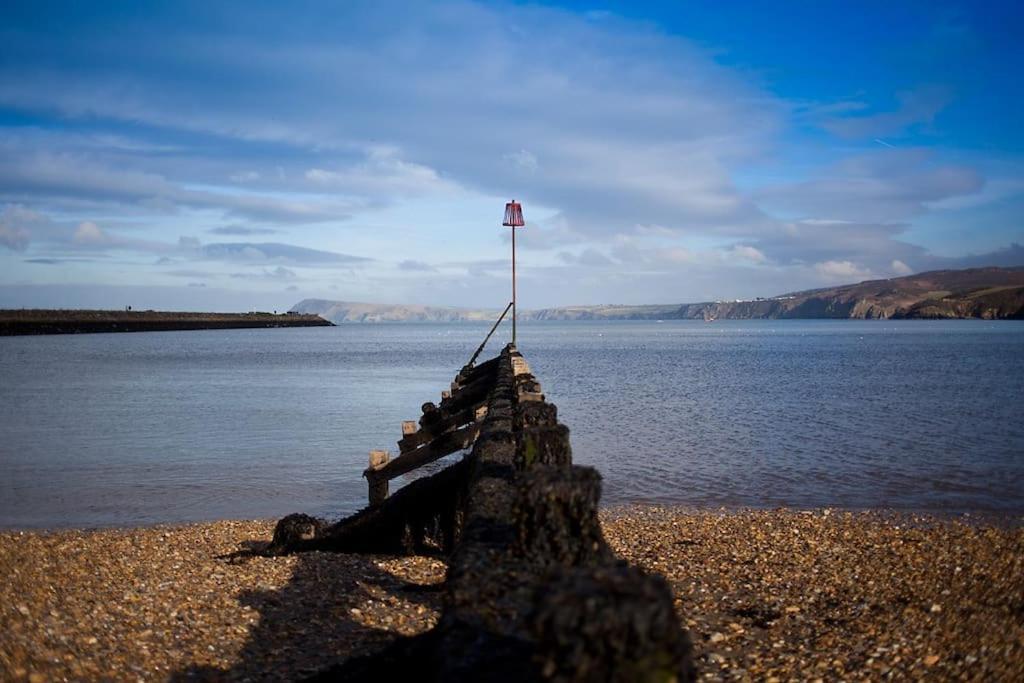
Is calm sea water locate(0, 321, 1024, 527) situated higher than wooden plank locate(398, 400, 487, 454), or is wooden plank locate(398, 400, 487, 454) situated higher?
wooden plank locate(398, 400, 487, 454)

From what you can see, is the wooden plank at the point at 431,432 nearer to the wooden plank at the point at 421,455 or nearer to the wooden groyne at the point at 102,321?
the wooden plank at the point at 421,455

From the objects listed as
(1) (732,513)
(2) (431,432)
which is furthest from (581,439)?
(1) (732,513)

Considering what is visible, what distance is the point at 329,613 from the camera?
7.75 meters

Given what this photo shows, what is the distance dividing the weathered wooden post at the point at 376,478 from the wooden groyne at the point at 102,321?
126 meters

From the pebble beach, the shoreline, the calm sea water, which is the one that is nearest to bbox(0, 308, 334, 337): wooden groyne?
the calm sea water

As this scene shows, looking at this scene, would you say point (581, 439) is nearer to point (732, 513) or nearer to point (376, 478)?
point (732, 513)

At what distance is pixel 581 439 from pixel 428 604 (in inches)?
639

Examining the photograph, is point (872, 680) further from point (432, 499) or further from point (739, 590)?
point (432, 499)

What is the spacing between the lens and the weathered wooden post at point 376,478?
14.7 m

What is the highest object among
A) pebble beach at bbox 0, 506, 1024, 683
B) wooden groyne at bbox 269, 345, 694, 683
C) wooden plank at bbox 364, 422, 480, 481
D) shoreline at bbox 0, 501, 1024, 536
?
wooden groyne at bbox 269, 345, 694, 683

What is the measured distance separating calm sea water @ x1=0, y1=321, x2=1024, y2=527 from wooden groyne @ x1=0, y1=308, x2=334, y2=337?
84452 mm

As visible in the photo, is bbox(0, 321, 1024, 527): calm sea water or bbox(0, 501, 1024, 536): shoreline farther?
bbox(0, 321, 1024, 527): calm sea water

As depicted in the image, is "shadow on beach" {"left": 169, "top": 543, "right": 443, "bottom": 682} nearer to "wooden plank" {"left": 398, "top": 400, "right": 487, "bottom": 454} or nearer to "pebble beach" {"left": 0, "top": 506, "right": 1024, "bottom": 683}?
"pebble beach" {"left": 0, "top": 506, "right": 1024, "bottom": 683}

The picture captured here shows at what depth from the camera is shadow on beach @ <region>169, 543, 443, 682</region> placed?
6453mm
